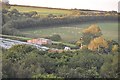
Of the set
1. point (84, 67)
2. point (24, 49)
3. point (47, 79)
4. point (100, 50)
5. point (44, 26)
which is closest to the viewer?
point (47, 79)

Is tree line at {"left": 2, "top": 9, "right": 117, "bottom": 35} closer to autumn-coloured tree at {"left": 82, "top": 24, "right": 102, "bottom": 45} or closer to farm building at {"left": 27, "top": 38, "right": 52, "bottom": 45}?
autumn-coloured tree at {"left": 82, "top": 24, "right": 102, "bottom": 45}

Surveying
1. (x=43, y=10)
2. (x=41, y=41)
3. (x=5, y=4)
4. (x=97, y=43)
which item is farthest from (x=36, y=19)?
(x=97, y=43)

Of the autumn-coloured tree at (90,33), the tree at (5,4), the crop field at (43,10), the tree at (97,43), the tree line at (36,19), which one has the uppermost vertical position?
the tree at (5,4)

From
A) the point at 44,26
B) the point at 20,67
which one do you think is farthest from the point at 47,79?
the point at 44,26

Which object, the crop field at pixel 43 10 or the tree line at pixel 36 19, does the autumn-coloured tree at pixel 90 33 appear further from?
the crop field at pixel 43 10

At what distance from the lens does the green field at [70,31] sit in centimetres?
506

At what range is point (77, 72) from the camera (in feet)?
11.5

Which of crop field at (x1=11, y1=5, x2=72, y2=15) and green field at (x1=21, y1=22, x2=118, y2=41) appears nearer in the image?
green field at (x1=21, y1=22, x2=118, y2=41)

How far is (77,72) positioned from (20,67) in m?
0.51

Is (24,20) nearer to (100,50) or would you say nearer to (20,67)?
(100,50)

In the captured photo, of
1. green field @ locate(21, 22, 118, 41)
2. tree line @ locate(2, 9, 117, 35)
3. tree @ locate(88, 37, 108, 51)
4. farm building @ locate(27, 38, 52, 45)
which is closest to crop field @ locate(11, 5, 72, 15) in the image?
tree line @ locate(2, 9, 117, 35)

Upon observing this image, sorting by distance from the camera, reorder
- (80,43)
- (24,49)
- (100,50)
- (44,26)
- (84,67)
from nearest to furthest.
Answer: (84,67) < (24,49) < (100,50) < (80,43) < (44,26)

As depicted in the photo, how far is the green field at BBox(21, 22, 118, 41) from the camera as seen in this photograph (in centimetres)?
506

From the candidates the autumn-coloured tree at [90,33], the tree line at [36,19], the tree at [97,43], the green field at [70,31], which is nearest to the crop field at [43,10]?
the tree line at [36,19]
